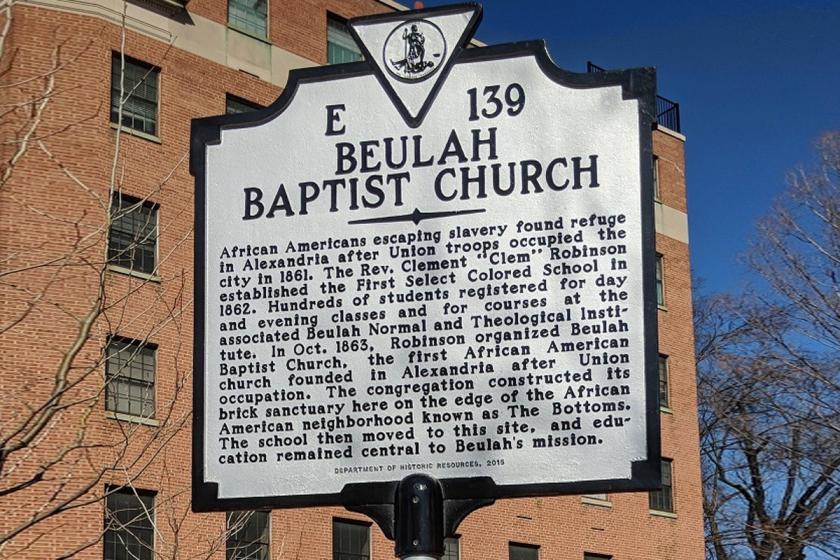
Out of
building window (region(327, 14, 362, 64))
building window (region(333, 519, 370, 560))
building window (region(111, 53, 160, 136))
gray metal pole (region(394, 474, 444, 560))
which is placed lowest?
building window (region(333, 519, 370, 560))

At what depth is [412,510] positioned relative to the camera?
719 centimetres

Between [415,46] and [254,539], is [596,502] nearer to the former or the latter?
[254,539]

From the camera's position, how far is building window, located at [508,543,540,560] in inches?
1550

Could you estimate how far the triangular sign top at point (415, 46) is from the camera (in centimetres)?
779

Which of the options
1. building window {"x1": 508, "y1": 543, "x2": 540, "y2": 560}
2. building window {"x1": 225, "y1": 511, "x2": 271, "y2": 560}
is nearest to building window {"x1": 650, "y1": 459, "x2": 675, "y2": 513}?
building window {"x1": 508, "y1": 543, "x2": 540, "y2": 560}

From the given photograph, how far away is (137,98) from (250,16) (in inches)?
169

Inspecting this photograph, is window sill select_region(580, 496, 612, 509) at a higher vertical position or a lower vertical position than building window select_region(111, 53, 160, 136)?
lower

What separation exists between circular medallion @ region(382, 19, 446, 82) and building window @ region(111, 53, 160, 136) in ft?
80.8

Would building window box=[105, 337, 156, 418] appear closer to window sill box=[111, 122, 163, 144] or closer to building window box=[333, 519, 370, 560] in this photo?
window sill box=[111, 122, 163, 144]

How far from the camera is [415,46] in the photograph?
7926 mm

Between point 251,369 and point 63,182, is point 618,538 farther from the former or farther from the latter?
point 251,369

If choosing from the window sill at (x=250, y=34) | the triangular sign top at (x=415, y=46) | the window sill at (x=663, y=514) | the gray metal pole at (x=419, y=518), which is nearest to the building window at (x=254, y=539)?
the window sill at (x=250, y=34)

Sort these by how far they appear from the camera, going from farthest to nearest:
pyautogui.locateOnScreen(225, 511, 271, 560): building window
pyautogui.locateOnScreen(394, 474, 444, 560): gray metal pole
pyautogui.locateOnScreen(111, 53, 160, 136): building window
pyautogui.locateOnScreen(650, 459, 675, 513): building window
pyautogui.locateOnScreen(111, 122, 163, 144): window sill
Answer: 1. pyautogui.locateOnScreen(650, 459, 675, 513): building window
2. pyautogui.locateOnScreen(111, 53, 160, 136): building window
3. pyautogui.locateOnScreen(111, 122, 163, 144): window sill
4. pyautogui.locateOnScreen(225, 511, 271, 560): building window
5. pyautogui.locateOnScreen(394, 474, 444, 560): gray metal pole

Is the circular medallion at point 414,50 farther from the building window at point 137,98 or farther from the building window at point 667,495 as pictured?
the building window at point 667,495
